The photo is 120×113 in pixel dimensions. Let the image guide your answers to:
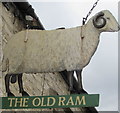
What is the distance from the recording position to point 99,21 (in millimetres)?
4598

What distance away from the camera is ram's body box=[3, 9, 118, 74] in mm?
4547

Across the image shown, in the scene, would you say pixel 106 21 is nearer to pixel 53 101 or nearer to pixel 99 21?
pixel 99 21

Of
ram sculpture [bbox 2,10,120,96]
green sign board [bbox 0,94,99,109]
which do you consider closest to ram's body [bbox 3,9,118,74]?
ram sculpture [bbox 2,10,120,96]

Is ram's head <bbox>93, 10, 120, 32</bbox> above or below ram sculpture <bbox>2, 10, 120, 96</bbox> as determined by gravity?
above

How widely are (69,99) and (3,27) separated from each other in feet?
8.56

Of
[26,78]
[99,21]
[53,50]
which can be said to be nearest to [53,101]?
[53,50]

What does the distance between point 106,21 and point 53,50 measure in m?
0.74

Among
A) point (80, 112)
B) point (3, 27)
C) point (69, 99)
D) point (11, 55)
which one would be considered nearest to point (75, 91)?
point (69, 99)

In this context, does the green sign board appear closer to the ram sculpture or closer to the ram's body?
the ram sculpture

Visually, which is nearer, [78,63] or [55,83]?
[78,63]

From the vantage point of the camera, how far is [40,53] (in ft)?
15.5

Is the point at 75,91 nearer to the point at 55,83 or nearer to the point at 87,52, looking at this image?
the point at 87,52

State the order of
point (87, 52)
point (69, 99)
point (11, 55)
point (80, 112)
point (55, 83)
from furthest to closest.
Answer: point (80, 112), point (55, 83), point (11, 55), point (87, 52), point (69, 99)

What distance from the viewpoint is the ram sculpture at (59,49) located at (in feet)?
14.9
